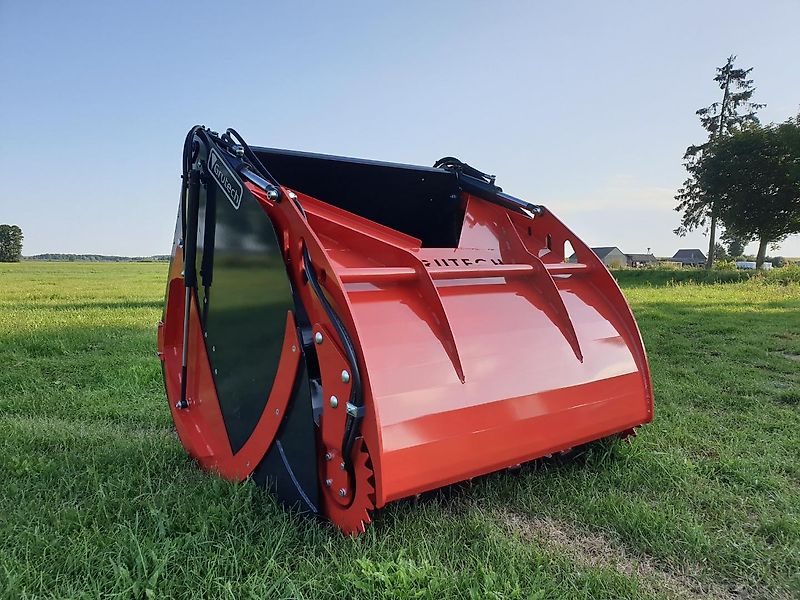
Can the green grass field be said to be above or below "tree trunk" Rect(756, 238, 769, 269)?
→ below

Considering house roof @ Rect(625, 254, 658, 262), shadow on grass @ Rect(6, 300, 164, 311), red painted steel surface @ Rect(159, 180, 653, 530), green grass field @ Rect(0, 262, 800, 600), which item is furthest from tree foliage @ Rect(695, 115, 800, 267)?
house roof @ Rect(625, 254, 658, 262)

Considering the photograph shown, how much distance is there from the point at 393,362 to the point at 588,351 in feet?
3.26

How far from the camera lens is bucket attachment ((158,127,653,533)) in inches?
74.7

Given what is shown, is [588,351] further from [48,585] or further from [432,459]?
[48,585]

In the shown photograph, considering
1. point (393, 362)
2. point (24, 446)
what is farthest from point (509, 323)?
point (24, 446)

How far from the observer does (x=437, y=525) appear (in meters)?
2.08

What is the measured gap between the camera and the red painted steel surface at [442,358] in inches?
74.3

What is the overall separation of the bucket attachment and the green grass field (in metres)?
0.18

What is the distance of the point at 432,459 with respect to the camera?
1.89 m

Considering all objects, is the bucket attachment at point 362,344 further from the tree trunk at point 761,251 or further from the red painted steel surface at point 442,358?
the tree trunk at point 761,251

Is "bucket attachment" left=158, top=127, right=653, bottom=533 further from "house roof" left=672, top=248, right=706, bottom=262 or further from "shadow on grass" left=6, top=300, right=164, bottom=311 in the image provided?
"house roof" left=672, top=248, right=706, bottom=262

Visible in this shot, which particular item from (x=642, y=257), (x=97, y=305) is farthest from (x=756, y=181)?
(x=642, y=257)

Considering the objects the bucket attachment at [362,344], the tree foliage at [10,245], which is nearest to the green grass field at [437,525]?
the bucket attachment at [362,344]

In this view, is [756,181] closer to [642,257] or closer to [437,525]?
[437,525]
